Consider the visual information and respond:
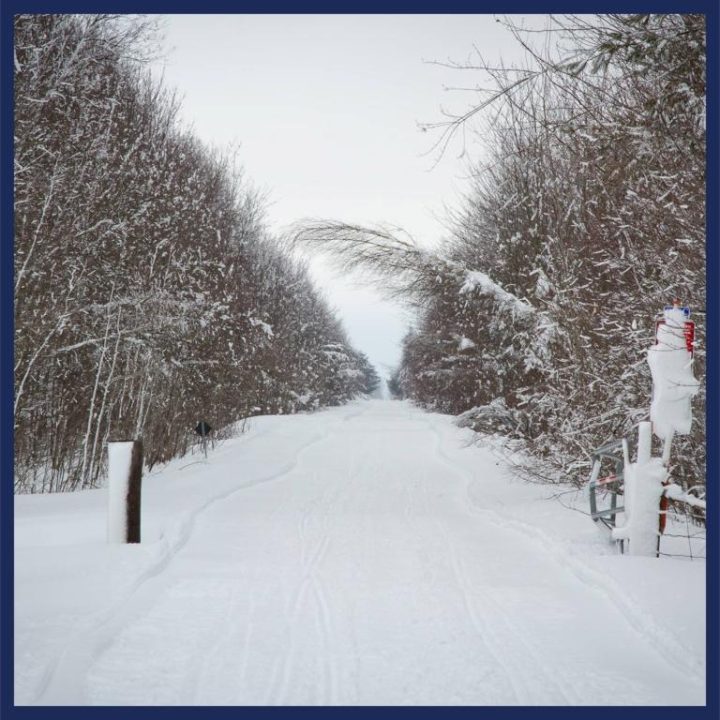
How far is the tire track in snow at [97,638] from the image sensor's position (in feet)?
11.0

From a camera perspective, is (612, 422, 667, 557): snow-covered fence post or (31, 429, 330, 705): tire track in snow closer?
(31, 429, 330, 705): tire track in snow

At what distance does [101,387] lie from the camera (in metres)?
11.5

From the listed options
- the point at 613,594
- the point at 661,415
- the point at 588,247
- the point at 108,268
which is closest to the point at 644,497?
the point at 661,415

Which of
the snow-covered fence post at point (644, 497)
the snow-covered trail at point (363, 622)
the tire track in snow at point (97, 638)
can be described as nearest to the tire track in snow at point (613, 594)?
the snow-covered trail at point (363, 622)

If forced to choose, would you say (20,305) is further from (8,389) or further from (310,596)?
(310,596)

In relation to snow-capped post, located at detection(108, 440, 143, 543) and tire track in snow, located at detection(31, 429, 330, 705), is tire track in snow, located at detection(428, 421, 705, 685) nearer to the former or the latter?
tire track in snow, located at detection(31, 429, 330, 705)

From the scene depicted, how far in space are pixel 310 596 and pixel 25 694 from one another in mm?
2151

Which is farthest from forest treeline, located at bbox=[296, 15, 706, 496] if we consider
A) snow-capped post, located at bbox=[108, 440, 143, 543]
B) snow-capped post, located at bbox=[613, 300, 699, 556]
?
snow-capped post, located at bbox=[108, 440, 143, 543]

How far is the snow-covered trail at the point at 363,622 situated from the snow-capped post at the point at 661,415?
365 millimetres

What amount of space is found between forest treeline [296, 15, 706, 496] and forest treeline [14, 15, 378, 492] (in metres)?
3.37

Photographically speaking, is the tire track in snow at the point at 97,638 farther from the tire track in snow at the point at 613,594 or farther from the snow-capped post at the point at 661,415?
the snow-capped post at the point at 661,415

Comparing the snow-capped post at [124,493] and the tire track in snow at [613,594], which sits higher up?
the snow-capped post at [124,493]

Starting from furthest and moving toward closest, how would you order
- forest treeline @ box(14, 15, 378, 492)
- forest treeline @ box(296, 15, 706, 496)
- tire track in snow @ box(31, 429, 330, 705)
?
forest treeline @ box(14, 15, 378, 492)
forest treeline @ box(296, 15, 706, 496)
tire track in snow @ box(31, 429, 330, 705)

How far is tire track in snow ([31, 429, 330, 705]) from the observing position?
334 cm
